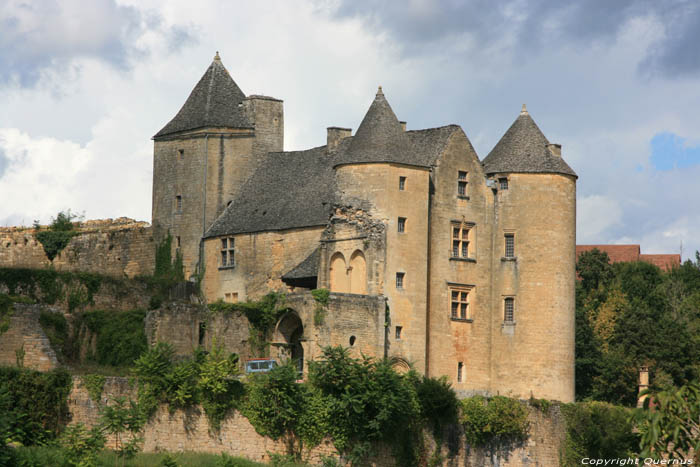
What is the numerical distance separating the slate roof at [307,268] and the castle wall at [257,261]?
0.43 meters

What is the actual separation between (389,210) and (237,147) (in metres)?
12.4

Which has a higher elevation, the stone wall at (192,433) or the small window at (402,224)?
the small window at (402,224)

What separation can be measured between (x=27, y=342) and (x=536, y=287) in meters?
19.9

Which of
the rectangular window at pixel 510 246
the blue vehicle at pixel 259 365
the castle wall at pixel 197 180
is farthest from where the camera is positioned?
the castle wall at pixel 197 180

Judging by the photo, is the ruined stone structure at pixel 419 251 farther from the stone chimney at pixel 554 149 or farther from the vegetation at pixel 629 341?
the vegetation at pixel 629 341

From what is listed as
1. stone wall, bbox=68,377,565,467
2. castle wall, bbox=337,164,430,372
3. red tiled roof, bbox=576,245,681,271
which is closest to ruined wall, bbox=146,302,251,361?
castle wall, bbox=337,164,430,372

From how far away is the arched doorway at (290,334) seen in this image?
58.0 metres

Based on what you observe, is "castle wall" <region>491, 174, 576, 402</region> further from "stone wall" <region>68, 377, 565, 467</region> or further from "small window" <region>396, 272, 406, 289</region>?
"stone wall" <region>68, 377, 565, 467</region>

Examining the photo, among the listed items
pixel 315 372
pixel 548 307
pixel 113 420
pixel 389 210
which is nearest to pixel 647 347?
pixel 548 307

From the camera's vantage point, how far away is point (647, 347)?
71562 mm

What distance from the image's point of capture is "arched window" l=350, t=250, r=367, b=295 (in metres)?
57.6

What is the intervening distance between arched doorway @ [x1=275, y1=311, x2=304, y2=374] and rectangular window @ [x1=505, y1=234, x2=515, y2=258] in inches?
358

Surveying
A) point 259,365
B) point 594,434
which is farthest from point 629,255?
point 259,365

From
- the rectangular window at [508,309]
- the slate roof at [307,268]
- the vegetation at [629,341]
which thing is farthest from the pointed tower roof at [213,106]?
the vegetation at [629,341]
